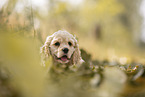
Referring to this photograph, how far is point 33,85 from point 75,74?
0.68 feet

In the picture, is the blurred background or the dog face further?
the dog face

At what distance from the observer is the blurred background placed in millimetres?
443

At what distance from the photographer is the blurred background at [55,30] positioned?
443mm

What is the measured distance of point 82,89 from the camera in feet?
1.82

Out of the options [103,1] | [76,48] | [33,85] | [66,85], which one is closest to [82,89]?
[66,85]

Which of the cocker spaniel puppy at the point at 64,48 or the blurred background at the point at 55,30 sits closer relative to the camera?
the blurred background at the point at 55,30

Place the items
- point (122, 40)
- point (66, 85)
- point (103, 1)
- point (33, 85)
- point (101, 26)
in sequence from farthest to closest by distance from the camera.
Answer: point (101, 26), point (122, 40), point (103, 1), point (66, 85), point (33, 85)

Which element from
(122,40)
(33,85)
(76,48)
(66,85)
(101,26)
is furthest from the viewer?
(101,26)

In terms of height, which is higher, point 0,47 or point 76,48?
point 76,48

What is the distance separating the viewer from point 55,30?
5.03ft

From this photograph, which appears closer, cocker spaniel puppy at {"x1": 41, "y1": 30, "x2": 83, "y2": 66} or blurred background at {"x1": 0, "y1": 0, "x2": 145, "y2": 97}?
blurred background at {"x1": 0, "y1": 0, "x2": 145, "y2": 97}

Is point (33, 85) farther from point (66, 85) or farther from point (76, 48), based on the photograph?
point (76, 48)

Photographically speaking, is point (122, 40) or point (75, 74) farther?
point (122, 40)

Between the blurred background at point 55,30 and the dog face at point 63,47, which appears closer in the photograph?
the blurred background at point 55,30
